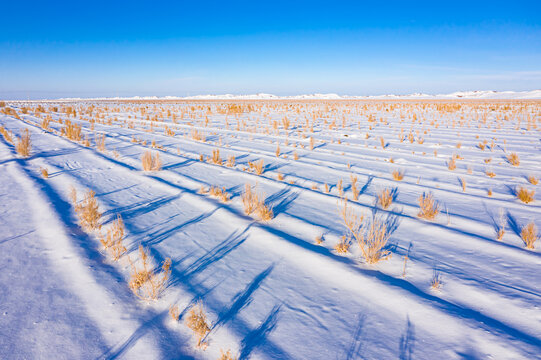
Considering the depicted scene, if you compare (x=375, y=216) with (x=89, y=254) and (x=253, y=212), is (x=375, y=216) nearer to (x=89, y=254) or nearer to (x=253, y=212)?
(x=253, y=212)

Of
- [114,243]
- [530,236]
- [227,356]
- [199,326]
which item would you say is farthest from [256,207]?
[530,236]

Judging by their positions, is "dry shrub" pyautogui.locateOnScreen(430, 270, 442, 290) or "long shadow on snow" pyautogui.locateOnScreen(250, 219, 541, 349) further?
"dry shrub" pyautogui.locateOnScreen(430, 270, 442, 290)

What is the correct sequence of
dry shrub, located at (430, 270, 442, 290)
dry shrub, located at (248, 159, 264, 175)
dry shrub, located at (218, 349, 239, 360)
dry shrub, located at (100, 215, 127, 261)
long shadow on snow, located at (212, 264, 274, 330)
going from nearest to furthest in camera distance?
1. dry shrub, located at (218, 349, 239, 360)
2. long shadow on snow, located at (212, 264, 274, 330)
3. dry shrub, located at (430, 270, 442, 290)
4. dry shrub, located at (100, 215, 127, 261)
5. dry shrub, located at (248, 159, 264, 175)

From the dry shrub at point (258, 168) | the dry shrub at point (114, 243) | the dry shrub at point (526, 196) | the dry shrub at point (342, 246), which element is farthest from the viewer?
the dry shrub at point (258, 168)

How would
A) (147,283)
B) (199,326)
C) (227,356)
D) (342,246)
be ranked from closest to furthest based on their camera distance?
1. (227,356)
2. (199,326)
3. (147,283)
4. (342,246)

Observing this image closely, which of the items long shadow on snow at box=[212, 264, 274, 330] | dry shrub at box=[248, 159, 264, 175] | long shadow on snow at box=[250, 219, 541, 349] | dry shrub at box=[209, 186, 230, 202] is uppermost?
dry shrub at box=[248, 159, 264, 175]

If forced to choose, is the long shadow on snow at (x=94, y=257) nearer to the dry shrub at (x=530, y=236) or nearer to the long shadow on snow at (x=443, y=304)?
the long shadow on snow at (x=443, y=304)

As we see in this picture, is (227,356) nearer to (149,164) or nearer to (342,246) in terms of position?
(342,246)

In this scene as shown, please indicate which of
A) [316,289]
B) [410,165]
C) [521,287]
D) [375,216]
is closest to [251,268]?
[316,289]

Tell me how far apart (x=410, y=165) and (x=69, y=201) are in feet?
18.9

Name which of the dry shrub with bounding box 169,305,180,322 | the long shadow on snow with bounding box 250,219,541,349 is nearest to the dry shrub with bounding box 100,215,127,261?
the dry shrub with bounding box 169,305,180,322

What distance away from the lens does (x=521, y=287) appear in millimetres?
2088

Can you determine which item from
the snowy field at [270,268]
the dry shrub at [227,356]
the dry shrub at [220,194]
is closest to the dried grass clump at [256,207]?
the snowy field at [270,268]

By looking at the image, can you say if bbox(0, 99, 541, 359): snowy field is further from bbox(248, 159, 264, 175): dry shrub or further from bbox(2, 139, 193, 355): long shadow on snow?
bbox(248, 159, 264, 175): dry shrub
